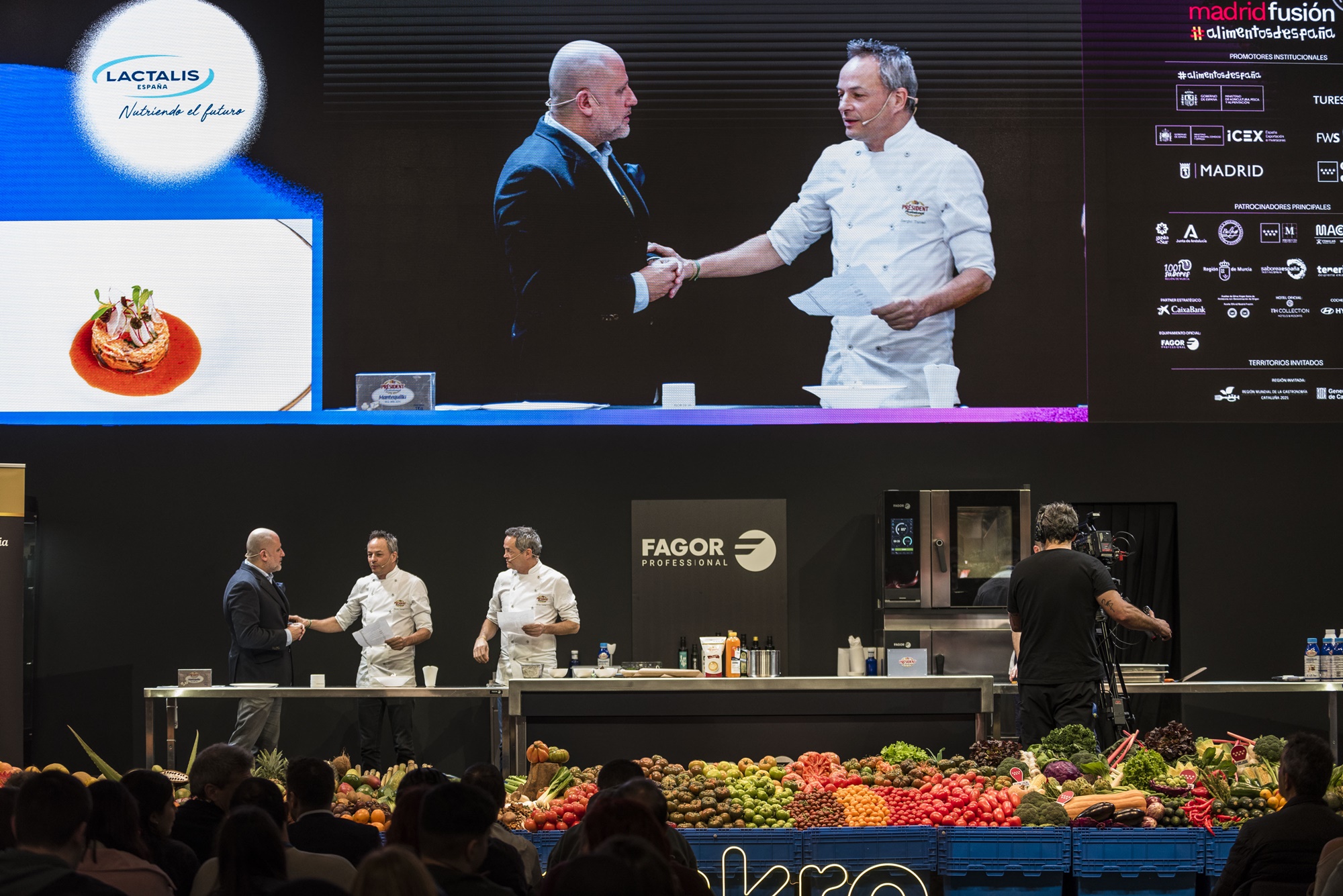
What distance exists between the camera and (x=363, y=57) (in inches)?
344

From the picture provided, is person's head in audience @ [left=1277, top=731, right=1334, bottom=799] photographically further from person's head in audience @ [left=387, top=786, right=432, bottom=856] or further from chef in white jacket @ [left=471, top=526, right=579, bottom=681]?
chef in white jacket @ [left=471, top=526, right=579, bottom=681]

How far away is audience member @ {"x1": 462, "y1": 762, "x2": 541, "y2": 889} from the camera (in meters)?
4.10

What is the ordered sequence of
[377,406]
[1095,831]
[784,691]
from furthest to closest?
[377,406]
[784,691]
[1095,831]

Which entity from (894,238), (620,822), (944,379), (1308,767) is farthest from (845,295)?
(620,822)

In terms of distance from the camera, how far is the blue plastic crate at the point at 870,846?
5020 mm

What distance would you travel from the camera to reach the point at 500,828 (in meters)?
4.16

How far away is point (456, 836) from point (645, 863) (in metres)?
0.69

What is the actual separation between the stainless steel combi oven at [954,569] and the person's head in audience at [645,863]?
5536mm

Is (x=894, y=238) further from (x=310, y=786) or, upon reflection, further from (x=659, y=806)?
(x=310, y=786)

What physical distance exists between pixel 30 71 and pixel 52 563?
3193mm

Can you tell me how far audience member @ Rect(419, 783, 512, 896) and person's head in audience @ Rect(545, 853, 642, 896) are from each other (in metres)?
0.65

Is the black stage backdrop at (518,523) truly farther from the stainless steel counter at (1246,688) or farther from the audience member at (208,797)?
the audience member at (208,797)

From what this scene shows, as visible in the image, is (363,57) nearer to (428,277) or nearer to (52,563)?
(428,277)

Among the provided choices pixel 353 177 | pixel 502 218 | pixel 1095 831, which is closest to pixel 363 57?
pixel 353 177
